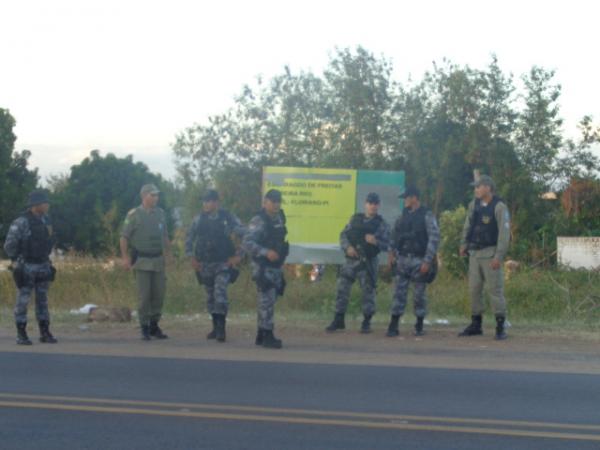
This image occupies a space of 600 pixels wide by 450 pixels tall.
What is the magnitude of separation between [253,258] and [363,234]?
1867 mm

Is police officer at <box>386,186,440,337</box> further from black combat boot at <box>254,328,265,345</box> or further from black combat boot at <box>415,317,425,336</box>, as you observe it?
black combat boot at <box>254,328,265,345</box>

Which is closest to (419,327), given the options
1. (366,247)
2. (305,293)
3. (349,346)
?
(366,247)

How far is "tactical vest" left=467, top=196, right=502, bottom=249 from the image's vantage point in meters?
12.7

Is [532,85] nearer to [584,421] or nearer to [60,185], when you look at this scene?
[584,421]

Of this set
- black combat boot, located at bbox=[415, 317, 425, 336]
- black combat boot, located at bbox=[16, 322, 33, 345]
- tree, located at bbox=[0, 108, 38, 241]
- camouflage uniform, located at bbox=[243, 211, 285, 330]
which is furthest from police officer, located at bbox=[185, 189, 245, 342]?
tree, located at bbox=[0, 108, 38, 241]

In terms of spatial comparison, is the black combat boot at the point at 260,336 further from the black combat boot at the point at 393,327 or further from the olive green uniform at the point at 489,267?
the olive green uniform at the point at 489,267

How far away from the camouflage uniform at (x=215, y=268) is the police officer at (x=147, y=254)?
436 millimetres

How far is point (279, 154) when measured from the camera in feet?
106

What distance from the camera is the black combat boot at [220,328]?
12.7 meters

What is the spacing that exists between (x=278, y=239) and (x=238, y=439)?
5321 mm

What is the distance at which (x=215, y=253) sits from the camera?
502 inches

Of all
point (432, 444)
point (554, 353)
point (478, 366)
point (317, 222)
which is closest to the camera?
point (432, 444)

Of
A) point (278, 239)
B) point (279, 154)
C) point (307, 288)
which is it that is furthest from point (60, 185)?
point (278, 239)

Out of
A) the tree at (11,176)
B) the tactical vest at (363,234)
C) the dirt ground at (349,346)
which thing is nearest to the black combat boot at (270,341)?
the dirt ground at (349,346)
